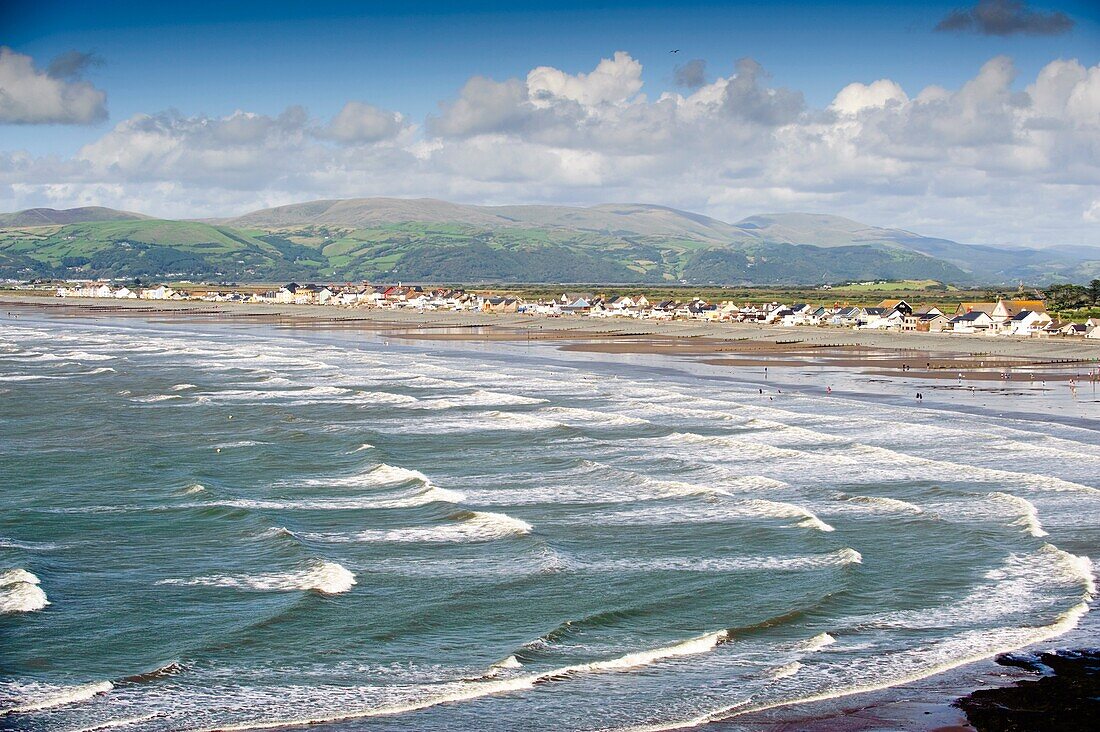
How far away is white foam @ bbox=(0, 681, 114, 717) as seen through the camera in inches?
599

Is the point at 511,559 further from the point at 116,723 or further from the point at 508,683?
the point at 116,723

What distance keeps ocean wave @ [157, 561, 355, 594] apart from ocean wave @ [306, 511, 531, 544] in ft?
8.34

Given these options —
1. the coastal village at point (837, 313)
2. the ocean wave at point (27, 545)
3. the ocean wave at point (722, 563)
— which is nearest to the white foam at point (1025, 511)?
the ocean wave at point (722, 563)

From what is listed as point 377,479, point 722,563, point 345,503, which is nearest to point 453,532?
point 345,503

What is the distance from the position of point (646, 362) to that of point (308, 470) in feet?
156

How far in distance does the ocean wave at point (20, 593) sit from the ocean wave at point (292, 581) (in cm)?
208

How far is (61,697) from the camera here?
51.6 feet

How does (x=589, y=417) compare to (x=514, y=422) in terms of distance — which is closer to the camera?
(x=514, y=422)

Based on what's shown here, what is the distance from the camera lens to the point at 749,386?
6069 centimetres

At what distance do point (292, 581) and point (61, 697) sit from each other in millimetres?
6069

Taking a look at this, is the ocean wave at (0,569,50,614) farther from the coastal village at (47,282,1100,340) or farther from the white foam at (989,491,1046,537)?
the coastal village at (47,282,1100,340)

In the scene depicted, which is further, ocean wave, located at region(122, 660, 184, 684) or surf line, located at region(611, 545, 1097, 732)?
ocean wave, located at region(122, 660, 184, 684)

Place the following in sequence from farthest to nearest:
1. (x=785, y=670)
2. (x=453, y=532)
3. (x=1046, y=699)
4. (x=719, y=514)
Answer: (x=719, y=514)
(x=453, y=532)
(x=785, y=670)
(x=1046, y=699)

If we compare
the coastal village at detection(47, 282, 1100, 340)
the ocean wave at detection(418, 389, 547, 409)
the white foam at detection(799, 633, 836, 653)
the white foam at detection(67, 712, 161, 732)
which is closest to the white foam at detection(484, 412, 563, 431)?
the ocean wave at detection(418, 389, 547, 409)
